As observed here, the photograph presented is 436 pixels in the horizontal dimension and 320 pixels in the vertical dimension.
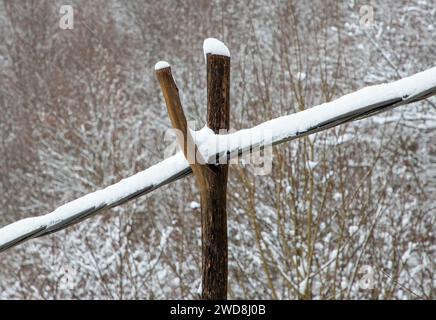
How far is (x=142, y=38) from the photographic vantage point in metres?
13.4

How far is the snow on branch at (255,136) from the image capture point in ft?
3.09

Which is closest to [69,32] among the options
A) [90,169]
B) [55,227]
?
[90,169]

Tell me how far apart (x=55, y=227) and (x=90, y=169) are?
8.81m

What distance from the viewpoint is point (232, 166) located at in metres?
4.98

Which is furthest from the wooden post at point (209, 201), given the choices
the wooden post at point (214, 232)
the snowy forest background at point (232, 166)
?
the snowy forest background at point (232, 166)

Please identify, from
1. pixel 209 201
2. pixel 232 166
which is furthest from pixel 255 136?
pixel 232 166

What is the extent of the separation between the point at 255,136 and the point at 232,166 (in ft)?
13.1

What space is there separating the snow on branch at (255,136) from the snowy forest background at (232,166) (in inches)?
114

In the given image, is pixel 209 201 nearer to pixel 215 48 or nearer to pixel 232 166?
pixel 215 48

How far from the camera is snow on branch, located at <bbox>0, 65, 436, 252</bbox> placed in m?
0.94

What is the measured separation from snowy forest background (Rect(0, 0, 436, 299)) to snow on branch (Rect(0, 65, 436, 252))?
114 inches
